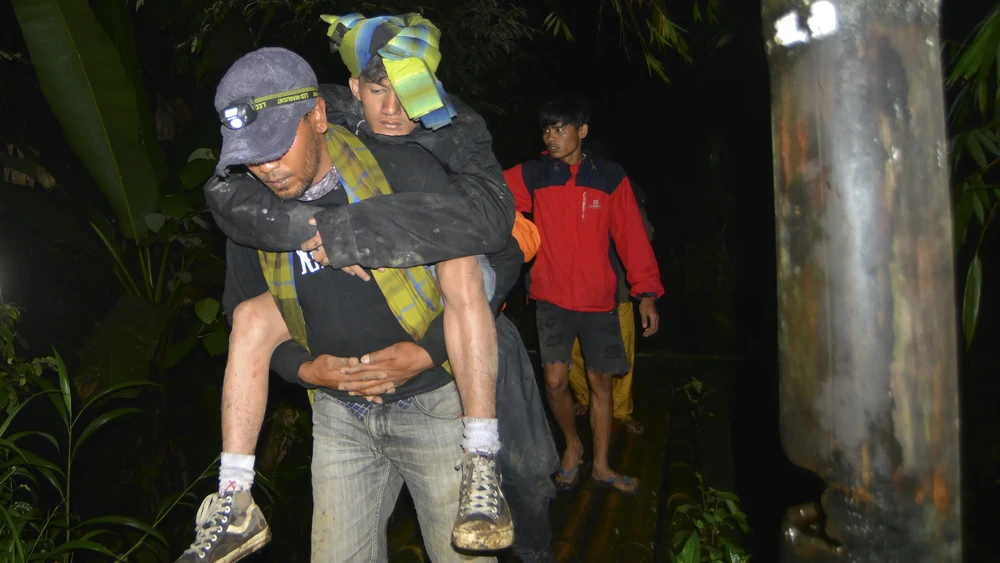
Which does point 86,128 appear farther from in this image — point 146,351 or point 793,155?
point 793,155

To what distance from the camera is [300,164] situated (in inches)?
81.5

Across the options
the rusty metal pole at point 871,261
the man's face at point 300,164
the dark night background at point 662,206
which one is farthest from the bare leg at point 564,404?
the rusty metal pole at point 871,261

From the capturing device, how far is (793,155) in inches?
40.4

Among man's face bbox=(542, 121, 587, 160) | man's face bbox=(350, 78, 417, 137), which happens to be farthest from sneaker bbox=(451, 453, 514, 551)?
man's face bbox=(542, 121, 587, 160)

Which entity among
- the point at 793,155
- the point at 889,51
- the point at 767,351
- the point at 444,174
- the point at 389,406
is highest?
the point at 889,51

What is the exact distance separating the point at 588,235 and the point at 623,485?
1548 millimetres

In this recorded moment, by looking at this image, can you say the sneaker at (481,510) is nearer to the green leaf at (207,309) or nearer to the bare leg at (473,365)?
the bare leg at (473,365)

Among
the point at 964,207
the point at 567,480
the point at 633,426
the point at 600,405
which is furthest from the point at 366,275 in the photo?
the point at 633,426

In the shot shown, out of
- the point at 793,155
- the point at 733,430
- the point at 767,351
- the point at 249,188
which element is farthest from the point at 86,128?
the point at 767,351

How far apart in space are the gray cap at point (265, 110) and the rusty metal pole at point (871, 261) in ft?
4.27

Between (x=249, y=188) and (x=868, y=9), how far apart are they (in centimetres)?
163

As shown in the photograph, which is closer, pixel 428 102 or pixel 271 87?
pixel 271 87

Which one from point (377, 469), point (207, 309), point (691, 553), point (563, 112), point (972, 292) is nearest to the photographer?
point (972, 292)

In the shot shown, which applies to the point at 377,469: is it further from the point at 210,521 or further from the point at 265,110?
the point at 265,110
